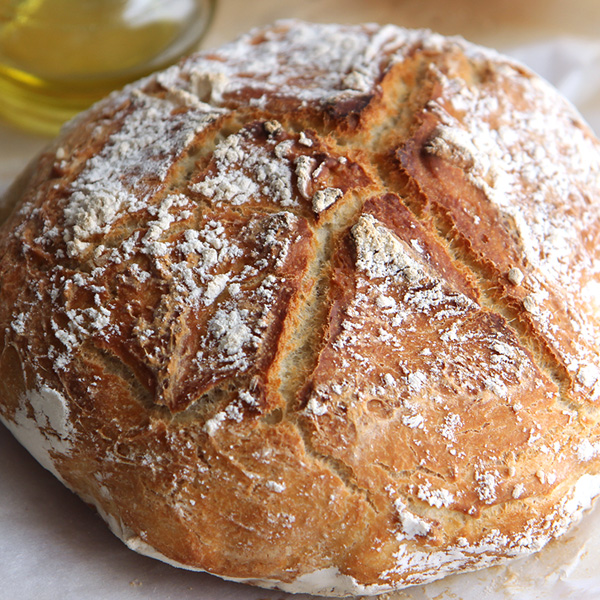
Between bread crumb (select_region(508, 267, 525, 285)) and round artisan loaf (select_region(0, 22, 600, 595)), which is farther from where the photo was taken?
bread crumb (select_region(508, 267, 525, 285))

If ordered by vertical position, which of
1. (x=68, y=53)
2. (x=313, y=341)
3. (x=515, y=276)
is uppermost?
(x=515, y=276)

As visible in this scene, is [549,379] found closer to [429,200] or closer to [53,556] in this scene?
[429,200]

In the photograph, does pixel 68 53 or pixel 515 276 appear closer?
→ pixel 515 276

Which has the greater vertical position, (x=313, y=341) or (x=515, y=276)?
(x=515, y=276)

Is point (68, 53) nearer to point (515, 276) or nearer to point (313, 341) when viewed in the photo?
point (313, 341)

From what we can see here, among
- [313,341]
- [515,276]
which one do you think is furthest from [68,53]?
[515,276]

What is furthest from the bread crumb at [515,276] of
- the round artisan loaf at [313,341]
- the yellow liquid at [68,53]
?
the yellow liquid at [68,53]

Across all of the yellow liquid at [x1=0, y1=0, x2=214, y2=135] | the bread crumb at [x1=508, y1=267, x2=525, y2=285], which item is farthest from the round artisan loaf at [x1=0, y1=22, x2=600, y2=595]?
the yellow liquid at [x1=0, y1=0, x2=214, y2=135]

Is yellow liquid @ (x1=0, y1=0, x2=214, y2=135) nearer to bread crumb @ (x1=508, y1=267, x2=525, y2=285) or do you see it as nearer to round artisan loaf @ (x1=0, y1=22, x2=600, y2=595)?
round artisan loaf @ (x1=0, y1=22, x2=600, y2=595)
